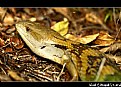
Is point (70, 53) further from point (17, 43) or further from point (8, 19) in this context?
point (8, 19)

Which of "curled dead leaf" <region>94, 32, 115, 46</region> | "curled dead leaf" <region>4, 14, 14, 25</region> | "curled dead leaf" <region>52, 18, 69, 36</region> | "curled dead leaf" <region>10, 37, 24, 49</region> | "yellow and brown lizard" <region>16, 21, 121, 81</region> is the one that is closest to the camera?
"yellow and brown lizard" <region>16, 21, 121, 81</region>

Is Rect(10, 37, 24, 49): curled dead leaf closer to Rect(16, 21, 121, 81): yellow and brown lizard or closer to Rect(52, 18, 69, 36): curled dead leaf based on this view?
Rect(16, 21, 121, 81): yellow and brown lizard

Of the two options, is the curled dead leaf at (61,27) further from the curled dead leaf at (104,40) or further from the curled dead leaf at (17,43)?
the curled dead leaf at (17,43)

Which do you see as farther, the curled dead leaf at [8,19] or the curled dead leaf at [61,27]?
the curled dead leaf at [8,19]

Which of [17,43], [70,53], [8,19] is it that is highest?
[8,19]

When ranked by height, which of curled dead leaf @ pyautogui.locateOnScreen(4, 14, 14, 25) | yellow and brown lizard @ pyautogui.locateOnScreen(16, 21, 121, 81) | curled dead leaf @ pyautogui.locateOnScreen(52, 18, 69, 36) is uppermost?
curled dead leaf @ pyautogui.locateOnScreen(4, 14, 14, 25)

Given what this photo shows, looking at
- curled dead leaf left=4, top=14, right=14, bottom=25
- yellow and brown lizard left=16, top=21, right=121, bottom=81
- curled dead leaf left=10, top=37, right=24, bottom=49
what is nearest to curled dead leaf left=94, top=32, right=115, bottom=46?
yellow and brown lizard left=16, top=21, right=121, bottom=81

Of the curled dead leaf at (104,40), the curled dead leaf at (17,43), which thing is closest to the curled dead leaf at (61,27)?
the curled dead leaf at (104,40)

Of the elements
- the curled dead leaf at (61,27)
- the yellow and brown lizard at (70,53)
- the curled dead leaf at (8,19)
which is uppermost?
the curled dead leaf at (8,19)

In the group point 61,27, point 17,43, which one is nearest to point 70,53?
point 17,43
